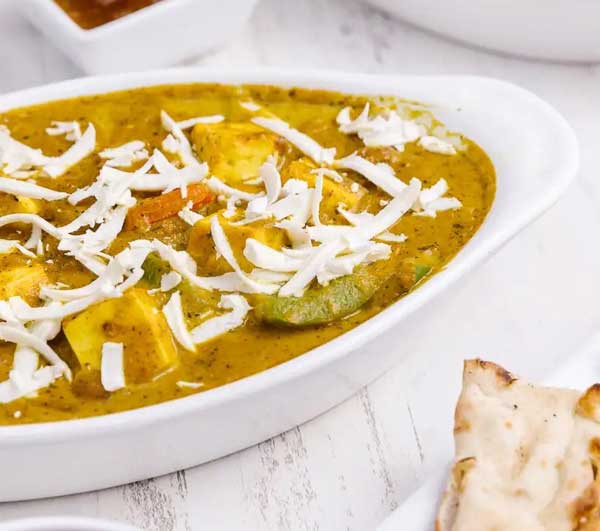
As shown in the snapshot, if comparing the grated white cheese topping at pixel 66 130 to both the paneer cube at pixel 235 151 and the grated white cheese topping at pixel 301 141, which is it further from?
the grated white cheese topping at pixel 301 141

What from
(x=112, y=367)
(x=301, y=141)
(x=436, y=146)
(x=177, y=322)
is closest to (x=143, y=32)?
(x=301, y=141)

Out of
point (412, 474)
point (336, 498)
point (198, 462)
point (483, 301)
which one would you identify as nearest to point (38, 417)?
point (198, 462)

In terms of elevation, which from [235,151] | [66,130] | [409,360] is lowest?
[409,360]

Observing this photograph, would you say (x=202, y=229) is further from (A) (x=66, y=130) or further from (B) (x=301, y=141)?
(A) (x=66, y=130)

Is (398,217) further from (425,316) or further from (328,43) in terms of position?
(328,43)

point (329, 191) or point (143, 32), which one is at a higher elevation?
point (329, 191)

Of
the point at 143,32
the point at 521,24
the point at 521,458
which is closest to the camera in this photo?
the point at 521,458

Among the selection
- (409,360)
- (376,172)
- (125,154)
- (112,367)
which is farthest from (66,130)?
(409,360)

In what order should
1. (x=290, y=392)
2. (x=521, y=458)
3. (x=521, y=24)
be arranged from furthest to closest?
1. (x=521, y=24)
2. (x=290, y=392)
3. (x=521, y=458)

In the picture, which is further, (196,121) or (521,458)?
(196,121)
